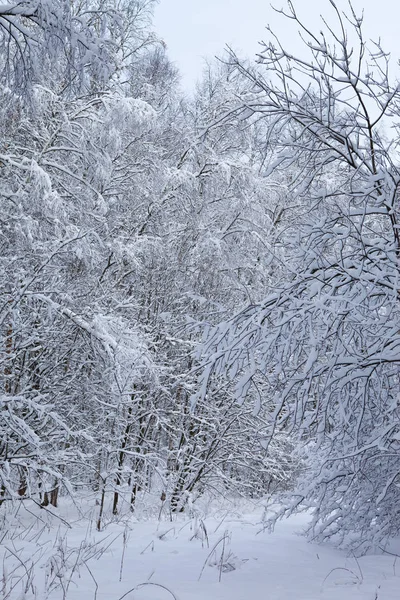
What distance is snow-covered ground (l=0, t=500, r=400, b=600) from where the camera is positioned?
3123mm

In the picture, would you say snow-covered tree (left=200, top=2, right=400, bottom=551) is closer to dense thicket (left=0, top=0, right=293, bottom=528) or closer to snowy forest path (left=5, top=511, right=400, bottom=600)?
snowy forest path (left=5, top=511, right=400, bottom=600)

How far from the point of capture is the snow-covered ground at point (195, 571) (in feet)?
10.2

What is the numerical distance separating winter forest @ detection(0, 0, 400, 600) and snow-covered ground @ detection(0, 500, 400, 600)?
37mm

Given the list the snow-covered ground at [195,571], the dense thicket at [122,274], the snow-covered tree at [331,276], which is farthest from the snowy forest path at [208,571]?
the dense thicket at [122,274]

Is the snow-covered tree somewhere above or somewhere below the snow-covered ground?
above

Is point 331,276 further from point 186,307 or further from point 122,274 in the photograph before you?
point 122,274

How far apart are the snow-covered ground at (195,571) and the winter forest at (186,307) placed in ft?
0.12

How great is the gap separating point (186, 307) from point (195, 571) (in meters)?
5.35

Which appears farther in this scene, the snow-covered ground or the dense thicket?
the dense thicket

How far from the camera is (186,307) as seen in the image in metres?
8.86

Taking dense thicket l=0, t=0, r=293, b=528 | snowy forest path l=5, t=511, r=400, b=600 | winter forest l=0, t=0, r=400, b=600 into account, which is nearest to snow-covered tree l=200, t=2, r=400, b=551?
winter forest l=0, t=0, r=400, b=600

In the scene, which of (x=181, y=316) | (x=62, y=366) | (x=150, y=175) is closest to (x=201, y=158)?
(x=150, y=175)

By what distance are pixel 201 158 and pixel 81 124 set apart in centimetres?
263

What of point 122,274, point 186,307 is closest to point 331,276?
point 186,307
